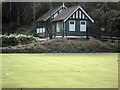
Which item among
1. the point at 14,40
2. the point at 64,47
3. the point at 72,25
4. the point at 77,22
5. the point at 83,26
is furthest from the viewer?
the point at 83,26

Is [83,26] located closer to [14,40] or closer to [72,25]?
[72,25]

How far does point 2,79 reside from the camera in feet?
28.1

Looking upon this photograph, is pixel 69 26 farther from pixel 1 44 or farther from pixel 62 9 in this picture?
pixel 1 44

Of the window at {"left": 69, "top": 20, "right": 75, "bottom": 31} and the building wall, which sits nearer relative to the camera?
the building wall

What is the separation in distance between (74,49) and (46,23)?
25.3 meters

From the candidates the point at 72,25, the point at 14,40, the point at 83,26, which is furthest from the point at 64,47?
the point at 83,26

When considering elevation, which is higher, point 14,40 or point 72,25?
point 72,25

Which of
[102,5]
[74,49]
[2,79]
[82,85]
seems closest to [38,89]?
[82,85]

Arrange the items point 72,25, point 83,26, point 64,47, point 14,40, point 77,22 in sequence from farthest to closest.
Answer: point 83,26, point 72,25, point 77,22, point 14,40, point 64,47

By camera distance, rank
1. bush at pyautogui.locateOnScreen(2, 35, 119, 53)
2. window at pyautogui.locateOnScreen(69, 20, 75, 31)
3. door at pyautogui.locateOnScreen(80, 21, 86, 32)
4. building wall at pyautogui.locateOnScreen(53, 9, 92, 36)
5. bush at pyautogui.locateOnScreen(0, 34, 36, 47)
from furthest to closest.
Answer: door at pyautogui.locateOnScreen(80, 21, 86, 32), window at pyautogui.locateOnScreen(69, 20, 75, 31), building wall at pyautogui.locateOnScreen(53, 9, 92, 36), bush at pyautogui.locateOnScreen(0, 34, 36, 47), bush at pyautogui.locateOnScreen(2, 35, 119, 53)

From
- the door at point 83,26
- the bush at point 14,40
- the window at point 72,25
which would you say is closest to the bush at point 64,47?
the bush at point 14,40

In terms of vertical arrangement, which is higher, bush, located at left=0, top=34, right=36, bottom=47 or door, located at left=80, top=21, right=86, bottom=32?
door, located at left=80, top=21, right=86, bottom=32

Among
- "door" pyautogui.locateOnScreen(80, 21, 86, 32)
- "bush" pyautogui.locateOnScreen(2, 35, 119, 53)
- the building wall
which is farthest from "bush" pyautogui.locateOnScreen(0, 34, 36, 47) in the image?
"door" pyautogui.locateOnScreen(80, 21, 86, 32)

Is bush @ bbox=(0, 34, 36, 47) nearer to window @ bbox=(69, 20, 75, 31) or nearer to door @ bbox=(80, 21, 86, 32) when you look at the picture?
window @ bbox=(69, 20, 75, 31)
